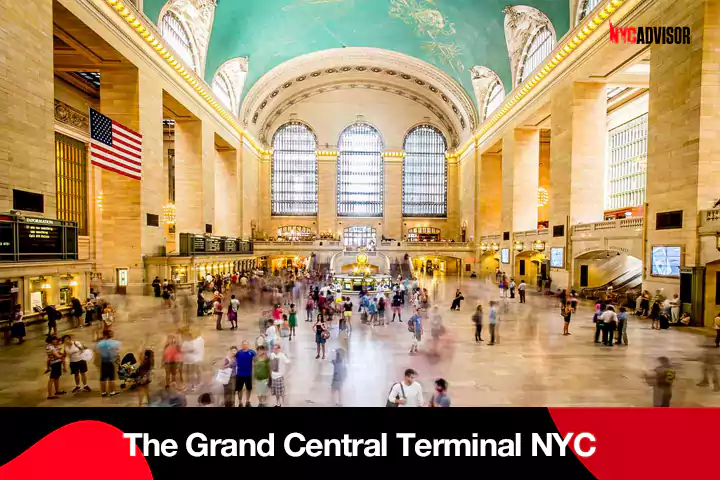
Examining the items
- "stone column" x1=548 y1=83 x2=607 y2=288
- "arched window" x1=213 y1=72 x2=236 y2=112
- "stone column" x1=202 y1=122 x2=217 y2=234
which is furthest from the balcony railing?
"arched window" x1=213 y1=72 x2=236 y2=112

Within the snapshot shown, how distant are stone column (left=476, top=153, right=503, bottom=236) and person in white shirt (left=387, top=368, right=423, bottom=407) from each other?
2851 centimetres

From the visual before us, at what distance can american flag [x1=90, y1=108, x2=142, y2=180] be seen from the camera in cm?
1167

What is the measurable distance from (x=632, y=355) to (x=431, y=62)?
1081 inches

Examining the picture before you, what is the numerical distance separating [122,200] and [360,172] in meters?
25.4

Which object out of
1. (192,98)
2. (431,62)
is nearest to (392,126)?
(431,62)

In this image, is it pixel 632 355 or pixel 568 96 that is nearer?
pixel 632 355

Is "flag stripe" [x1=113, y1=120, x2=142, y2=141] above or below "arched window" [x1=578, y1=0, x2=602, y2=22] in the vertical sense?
below

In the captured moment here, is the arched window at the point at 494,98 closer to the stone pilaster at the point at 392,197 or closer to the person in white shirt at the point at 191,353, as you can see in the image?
the stone pilaster at the point at 392,197

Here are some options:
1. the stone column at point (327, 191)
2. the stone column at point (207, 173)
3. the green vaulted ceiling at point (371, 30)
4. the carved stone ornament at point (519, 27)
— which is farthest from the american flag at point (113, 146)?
the stone column at point (327, 191)

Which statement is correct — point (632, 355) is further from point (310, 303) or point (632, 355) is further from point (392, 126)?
point (392, 126)

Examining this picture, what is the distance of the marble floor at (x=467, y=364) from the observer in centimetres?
564

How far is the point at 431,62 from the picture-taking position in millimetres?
29719

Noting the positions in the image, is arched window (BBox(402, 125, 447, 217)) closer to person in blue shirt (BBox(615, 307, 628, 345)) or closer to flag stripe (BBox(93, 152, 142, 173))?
flag stripe (BBox(93, 152, 142, 173))

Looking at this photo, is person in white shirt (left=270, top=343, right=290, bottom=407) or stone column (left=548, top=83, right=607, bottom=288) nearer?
person in white shirt (left=270, top=343, right=290, bottom=407)
